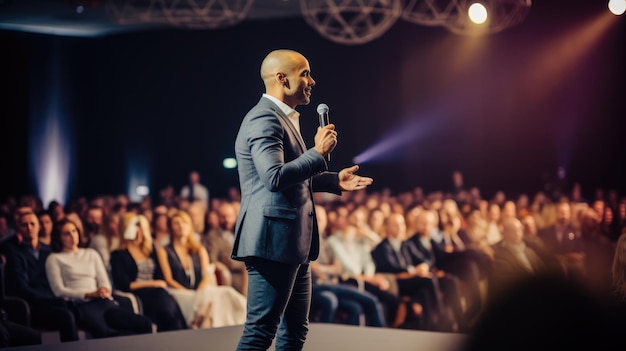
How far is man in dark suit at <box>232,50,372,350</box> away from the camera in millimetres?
2734

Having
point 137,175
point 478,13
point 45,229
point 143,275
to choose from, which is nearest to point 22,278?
point 45,229

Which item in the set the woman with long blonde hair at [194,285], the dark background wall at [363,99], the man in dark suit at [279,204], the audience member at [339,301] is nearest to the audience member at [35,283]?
the woman with long blonde hair at [194,285]

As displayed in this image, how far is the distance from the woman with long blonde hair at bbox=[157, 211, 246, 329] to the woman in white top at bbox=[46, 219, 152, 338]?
549 mm

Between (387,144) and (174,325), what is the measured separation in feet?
27.6

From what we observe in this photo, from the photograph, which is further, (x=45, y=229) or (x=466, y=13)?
(x=466, y=13)

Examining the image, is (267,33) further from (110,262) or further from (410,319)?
(110,262)

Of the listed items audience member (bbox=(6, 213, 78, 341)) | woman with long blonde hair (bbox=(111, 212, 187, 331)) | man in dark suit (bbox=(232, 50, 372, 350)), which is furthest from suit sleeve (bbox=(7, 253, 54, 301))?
man in dark suit (bbox=(232, 50, 372, 350))

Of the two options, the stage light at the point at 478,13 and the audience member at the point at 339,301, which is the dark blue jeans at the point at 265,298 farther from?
the stage light at the point at 478,13

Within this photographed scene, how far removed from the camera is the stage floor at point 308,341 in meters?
3.88

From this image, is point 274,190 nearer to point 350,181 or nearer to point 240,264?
point 350,181

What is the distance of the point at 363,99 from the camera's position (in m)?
13.6

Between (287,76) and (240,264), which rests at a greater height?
(287,76)

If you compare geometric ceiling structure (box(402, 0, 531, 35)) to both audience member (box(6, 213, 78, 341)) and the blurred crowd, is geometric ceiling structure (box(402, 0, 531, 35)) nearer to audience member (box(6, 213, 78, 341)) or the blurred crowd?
the blurred crowd

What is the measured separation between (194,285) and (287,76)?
11.2 ft
